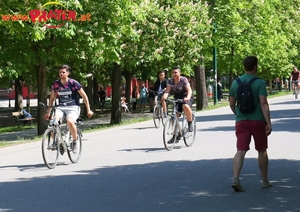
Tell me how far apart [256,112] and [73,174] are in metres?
3.43

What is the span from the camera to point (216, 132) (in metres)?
20.0

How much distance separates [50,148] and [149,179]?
2418 millimetres

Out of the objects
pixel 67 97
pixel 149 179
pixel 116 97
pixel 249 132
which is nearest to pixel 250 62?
pixel 249 132

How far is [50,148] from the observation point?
1280cm

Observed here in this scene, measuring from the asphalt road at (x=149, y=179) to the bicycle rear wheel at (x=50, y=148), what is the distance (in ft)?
0.55

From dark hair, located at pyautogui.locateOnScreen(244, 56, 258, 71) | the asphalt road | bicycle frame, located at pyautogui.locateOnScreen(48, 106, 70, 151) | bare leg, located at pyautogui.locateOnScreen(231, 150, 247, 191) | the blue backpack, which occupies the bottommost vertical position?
the asphalt road

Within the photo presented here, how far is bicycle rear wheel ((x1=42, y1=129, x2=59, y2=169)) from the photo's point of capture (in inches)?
495

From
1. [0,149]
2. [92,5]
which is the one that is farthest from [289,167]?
[92,5]

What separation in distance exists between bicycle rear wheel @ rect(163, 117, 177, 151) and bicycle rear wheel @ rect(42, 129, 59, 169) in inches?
115

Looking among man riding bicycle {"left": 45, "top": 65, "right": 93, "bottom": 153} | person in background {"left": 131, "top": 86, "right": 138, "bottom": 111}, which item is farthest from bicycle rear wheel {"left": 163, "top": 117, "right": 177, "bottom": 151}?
person in background {"left": 131, "top": 86, "right": 138, "bottom": 111}

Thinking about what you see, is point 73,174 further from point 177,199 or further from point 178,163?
point 177,199

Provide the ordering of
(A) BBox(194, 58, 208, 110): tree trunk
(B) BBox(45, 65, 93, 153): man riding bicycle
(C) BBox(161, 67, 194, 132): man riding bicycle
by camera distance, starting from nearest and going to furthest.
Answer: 1. (B) BBox(45, 65, 93, 153): man riding bicycle
2. (C) BBox(161, 67, 194, 132): man riding bicycle
3. (A) BBox(194, 58, 208, 110): tree trunk

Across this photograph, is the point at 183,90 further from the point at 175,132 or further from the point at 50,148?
the point at 50,148

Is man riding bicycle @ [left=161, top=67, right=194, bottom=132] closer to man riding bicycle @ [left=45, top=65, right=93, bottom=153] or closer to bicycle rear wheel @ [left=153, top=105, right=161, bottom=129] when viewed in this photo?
man riding bicycle @ [left=45, top=65, right=93, bottom=153]
